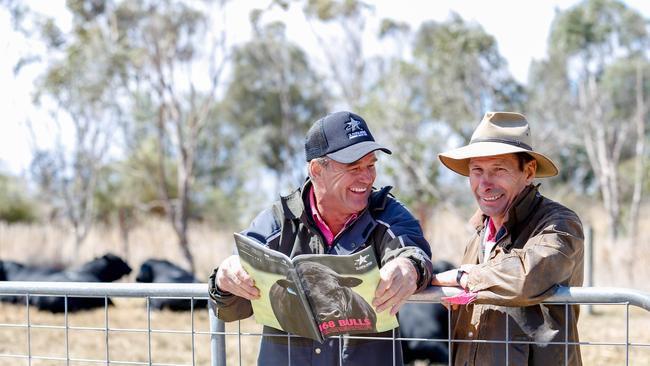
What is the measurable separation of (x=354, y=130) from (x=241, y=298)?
2.19 feet

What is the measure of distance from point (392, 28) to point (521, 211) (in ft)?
75.5

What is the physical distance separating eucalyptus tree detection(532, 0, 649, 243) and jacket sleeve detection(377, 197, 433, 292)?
18.6m

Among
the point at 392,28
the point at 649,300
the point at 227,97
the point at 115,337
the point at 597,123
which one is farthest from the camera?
the point at 227,97

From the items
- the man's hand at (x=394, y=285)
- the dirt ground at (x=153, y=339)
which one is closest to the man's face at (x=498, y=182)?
the man's hand at (x=394, y=285)

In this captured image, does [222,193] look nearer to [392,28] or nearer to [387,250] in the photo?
[392,28]

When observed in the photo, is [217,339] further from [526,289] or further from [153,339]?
[153,339]

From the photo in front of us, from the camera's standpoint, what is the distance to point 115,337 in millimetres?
8172

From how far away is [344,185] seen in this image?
7.98 ft

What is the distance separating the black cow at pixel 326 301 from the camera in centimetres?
204

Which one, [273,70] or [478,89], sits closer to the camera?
[478,89]

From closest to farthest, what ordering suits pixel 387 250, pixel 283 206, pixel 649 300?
1. pixel 649 300
2. pixel 387 250
3. pixel 283 206

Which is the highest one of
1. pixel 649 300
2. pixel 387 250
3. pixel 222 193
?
pixel 222 193

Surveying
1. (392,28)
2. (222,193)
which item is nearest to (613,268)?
(392,28)

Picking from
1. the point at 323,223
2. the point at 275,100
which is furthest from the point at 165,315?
the point at 275,100
